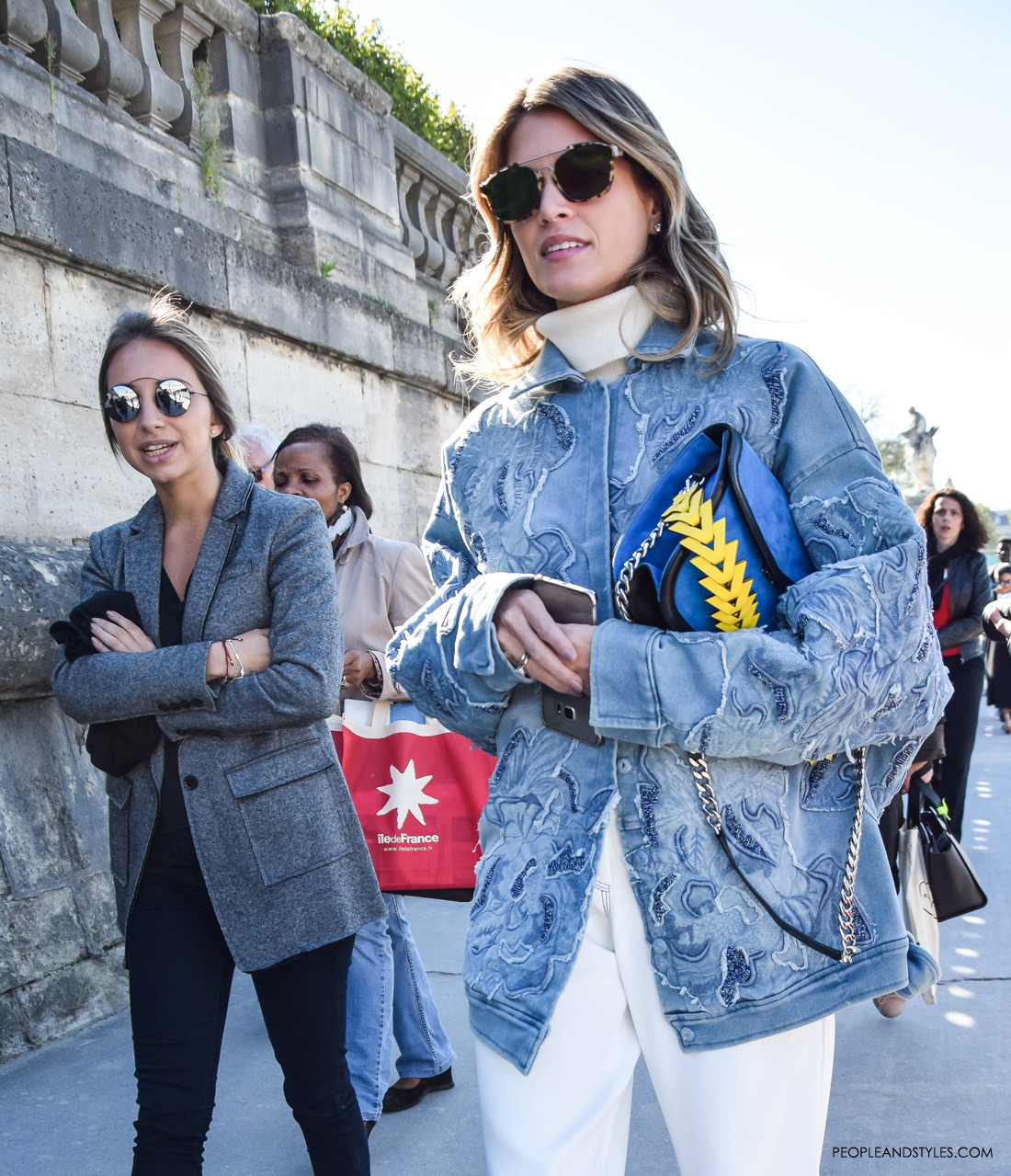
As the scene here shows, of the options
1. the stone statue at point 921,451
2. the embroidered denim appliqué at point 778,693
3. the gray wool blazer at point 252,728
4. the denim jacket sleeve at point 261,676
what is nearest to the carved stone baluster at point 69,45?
the gray wool blazer at point 252,728

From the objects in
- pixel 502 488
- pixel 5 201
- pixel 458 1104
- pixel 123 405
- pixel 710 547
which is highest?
pixel 5 201

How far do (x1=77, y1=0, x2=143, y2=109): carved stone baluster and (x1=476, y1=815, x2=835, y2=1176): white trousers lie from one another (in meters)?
4.57

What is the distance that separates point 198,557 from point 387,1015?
139 centimetres

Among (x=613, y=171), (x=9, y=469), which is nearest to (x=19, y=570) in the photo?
(x=9, y=469)

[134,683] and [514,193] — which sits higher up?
[514,193]

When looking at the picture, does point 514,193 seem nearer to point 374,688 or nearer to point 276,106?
point 374,688

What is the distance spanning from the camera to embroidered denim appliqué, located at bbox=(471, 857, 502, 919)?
155 centimetres

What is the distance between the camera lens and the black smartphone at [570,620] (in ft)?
4.82

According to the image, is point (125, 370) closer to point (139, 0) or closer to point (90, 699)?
point (90, 699)

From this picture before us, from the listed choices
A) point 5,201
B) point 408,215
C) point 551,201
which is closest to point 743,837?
point 551,201

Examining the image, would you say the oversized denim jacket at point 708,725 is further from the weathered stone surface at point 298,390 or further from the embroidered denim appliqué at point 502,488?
the weathered stone surface at point 298,390

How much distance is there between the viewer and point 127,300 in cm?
455

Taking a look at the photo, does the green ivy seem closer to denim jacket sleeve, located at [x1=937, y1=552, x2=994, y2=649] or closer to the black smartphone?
denim jacket sleeve, located at [x1=937, y1=552, x2=994, y2=649]

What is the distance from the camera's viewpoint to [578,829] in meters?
1.47
